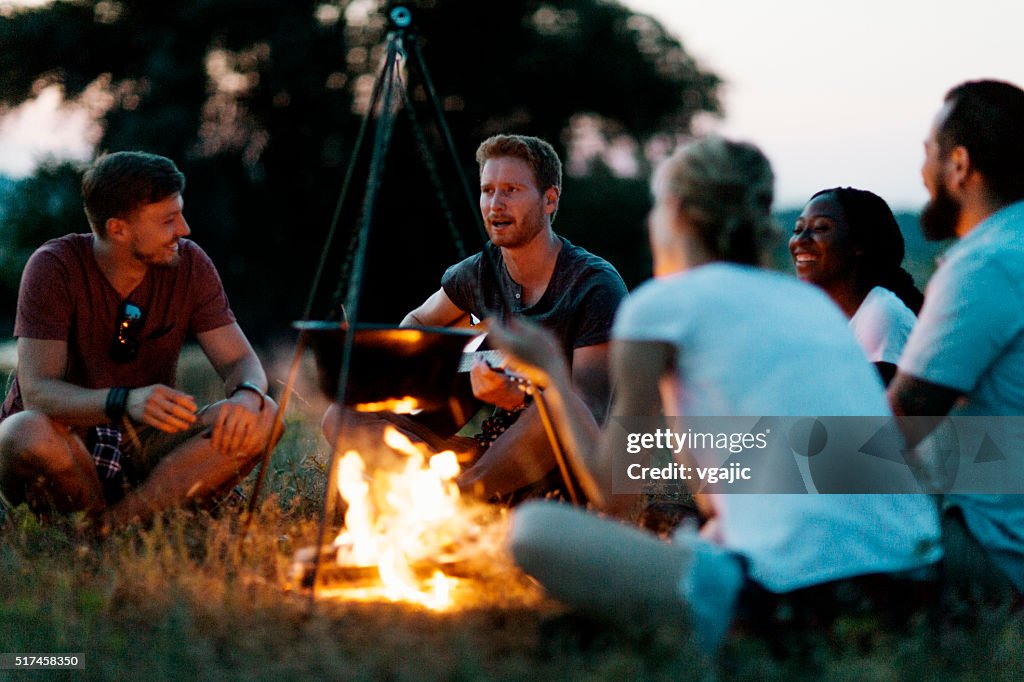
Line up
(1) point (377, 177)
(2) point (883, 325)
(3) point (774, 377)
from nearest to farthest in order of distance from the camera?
1. (3) point (774, 377)
2. (1) point (377, 177)
3. (2) point (883, 325)

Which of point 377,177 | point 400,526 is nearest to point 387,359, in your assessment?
point 400,526

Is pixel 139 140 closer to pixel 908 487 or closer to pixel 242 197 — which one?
pixel 242 197

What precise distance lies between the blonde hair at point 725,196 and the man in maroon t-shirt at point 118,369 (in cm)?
234

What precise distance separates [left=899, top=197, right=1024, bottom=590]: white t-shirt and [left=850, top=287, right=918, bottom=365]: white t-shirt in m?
1.03

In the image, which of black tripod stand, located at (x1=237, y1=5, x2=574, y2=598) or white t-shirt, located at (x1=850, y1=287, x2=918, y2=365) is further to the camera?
white t-shirt, located at (x1=850, y1=287, x2=918, y2=365)

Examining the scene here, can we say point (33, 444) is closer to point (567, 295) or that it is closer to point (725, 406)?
point (567, 295)

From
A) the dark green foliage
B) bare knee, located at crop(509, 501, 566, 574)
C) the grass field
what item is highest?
the dark green foliage

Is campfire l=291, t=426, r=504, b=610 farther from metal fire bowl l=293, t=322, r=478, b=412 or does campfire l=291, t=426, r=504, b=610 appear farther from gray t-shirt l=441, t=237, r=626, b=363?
gray t-shirt l=441, t=237, r=626, b=363

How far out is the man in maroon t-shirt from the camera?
4539 millimetres

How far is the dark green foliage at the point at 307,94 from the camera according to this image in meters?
16.3

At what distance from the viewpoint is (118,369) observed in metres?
4.82

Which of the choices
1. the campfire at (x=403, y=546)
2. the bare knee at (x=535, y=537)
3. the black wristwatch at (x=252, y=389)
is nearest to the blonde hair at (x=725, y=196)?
the bare knee at (x=535, y=537)

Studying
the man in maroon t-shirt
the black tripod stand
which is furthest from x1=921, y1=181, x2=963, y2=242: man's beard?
the man in maroon t-shirt

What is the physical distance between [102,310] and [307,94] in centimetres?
1263
